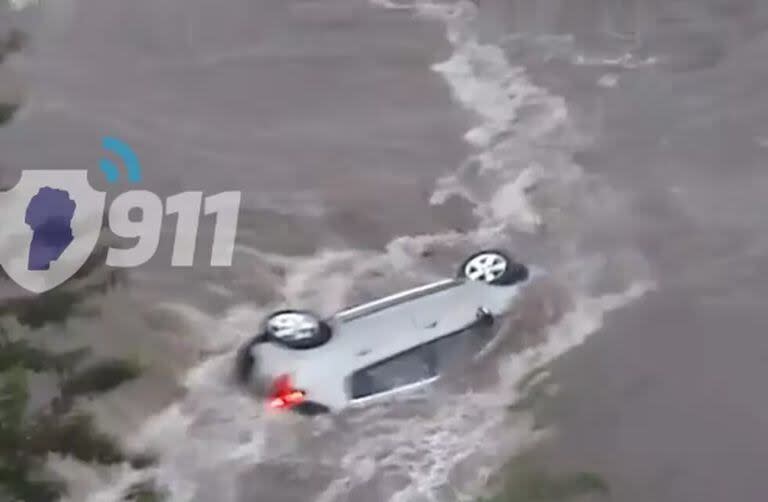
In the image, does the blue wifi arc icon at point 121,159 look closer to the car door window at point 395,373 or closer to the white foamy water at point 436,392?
the white foamy water at point 436,392

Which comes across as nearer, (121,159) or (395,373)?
(395,373)

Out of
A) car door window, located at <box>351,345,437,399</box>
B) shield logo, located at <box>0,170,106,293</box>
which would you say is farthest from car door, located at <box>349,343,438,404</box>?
shield logo, located at <box>0,170,106,293</box>

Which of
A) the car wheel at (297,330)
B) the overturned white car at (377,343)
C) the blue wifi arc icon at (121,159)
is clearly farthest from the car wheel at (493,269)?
the blue wifi arc icon at (121,159)

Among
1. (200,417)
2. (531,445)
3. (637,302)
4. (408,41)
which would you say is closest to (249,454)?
(200,417)

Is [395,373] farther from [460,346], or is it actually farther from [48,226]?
[48,226]

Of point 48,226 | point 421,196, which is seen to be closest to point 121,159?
point 48,226

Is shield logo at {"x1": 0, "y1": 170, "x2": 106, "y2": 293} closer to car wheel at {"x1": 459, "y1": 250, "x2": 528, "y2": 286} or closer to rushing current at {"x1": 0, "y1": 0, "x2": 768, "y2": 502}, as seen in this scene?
rushing current at {"x1": 0, "y1": 0, "x2": 768, "y2": 502}
